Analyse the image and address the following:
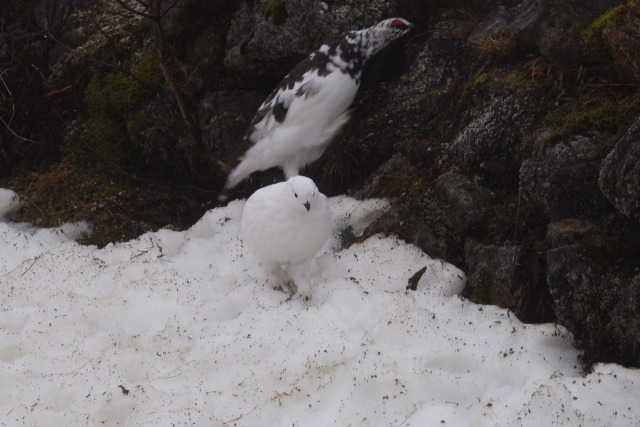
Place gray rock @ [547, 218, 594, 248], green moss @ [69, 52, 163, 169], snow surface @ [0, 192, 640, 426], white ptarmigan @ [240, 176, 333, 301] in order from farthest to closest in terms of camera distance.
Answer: green moss @ [69, 52, 163, 169]
white ptarmigan @ [240, 176, 333, 301]
gray rock @ [547, 218, 594, 248]
snow surface @ [0, 192, 640, 426]

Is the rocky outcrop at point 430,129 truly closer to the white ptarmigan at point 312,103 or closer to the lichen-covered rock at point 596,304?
the lichen-covered rock at point 596,304

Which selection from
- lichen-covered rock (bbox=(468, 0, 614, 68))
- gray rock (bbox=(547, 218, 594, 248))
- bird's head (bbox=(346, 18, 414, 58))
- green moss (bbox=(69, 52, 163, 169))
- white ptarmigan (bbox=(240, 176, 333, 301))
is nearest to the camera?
gray rock (bbox=(547, 218, 594, 248))

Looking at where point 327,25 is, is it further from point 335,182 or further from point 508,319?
point 508,319

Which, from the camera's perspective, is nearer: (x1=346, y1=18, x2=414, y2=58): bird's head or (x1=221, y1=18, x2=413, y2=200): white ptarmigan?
(x1=221, y1=18, x2=413, y2=200): white ptarmigan

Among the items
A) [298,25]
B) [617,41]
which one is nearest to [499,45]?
[617,41]

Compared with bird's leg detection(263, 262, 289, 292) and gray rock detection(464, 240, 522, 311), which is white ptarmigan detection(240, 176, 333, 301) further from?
gray rock detection(464, 240, 522, 311)

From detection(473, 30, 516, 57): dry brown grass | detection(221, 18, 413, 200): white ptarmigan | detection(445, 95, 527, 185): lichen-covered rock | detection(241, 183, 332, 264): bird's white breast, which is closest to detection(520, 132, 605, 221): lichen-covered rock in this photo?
detection(445, 95, 527, 185): lichen-covered rock

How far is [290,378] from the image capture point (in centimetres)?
279

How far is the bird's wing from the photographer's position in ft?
13.3

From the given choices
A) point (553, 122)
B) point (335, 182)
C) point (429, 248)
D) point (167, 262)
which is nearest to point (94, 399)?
point (167, 262)

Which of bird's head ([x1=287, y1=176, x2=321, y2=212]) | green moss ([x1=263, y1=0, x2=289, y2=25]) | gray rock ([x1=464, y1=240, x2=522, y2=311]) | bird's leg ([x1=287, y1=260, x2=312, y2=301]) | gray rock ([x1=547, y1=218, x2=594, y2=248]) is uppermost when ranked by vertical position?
green moss ([x1=263, y1=0, x2=289, y2=25])

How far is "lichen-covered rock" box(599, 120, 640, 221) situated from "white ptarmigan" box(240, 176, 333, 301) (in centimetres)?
131

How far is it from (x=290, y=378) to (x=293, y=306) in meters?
0.54

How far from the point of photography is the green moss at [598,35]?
3.07m
